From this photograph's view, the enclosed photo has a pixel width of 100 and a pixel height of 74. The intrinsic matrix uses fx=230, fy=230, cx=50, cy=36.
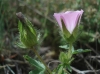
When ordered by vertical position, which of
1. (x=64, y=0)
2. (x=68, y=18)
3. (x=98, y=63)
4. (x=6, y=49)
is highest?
(x=64, y=0)

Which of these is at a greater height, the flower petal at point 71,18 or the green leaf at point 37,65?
the flower petal at point 71,18

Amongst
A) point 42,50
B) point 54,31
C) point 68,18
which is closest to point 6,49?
point 42,50

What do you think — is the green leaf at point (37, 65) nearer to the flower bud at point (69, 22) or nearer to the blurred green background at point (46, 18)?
the flower bud at point (69, 22)

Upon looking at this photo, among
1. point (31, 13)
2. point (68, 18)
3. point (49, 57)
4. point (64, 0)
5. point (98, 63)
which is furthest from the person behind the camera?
point (64, 0)

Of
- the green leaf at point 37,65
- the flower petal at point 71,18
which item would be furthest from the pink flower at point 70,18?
the green leaf at point 37,65

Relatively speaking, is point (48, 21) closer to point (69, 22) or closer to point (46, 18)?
point (46, 18)

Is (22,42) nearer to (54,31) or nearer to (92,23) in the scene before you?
(92,23)
